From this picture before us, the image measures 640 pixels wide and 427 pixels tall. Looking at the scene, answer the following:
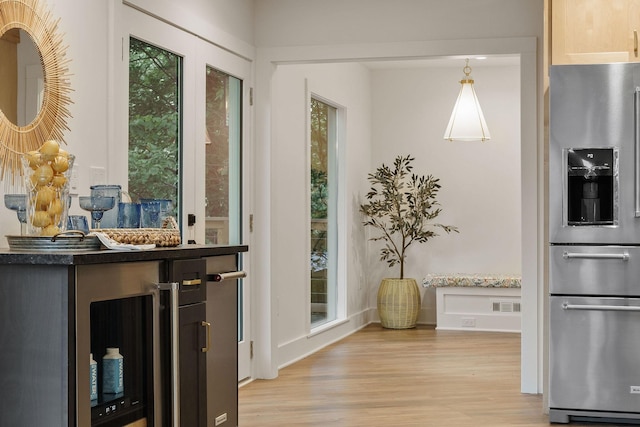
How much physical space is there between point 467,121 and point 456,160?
785 millimetres

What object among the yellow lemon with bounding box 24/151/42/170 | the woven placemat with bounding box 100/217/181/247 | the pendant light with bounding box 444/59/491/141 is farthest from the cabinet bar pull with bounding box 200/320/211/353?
the pendant light with bounding box 444/59/491/141

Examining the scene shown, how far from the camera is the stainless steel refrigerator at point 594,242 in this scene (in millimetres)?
4418

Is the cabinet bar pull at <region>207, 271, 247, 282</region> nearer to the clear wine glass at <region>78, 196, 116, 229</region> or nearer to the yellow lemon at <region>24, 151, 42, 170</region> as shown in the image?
the clear wine glass at <region>78, 196, 116, 229</region>

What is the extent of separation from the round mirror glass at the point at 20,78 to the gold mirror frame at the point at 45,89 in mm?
21

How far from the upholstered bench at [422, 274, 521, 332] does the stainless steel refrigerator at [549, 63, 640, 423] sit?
362 centimetres

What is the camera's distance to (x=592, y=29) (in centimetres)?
473

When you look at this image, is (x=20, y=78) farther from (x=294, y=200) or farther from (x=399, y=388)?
(x=294, y=200)

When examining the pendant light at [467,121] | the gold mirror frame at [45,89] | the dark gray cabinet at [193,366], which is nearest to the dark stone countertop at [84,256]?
the dark gray cabinet at [193,366]

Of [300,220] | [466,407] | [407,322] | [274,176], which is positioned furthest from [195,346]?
[407,322]

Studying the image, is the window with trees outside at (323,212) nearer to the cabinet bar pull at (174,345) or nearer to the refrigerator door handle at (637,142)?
the refrigerator door handle at (637,142)

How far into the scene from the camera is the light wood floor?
15.3 ft

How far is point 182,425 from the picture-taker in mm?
3119

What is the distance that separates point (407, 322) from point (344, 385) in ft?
9.37

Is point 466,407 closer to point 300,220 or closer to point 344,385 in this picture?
point 344,385
